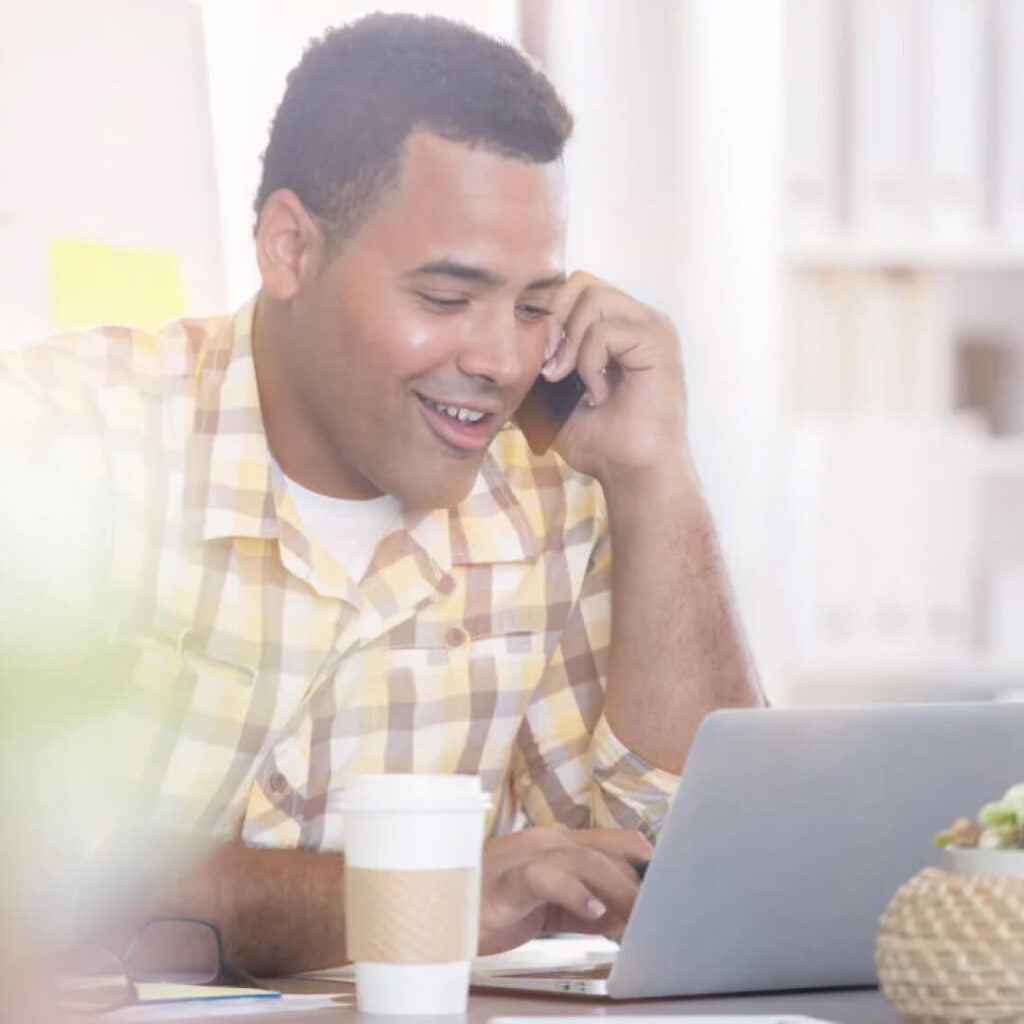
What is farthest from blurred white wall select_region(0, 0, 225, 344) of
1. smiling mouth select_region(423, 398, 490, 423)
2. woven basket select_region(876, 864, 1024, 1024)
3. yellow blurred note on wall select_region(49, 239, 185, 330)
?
woven basket select_region(876, 864, 1024, 1024)

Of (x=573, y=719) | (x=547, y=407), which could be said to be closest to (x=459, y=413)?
(x=547, y=407)

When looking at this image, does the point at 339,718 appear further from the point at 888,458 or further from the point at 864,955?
the point at 888,458

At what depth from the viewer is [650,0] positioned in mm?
2602

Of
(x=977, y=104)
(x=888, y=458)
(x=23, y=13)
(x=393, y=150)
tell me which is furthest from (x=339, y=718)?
(x=977, y=104)

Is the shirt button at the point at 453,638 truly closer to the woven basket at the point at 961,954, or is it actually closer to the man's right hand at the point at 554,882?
the man's right hand at the point at 554,882

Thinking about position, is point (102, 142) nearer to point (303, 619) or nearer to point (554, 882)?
point (303, 619)

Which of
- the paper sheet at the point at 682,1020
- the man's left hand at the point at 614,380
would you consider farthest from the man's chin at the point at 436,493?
the paper sheet at the point at 682,1020

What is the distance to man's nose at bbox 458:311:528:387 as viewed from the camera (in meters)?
1.91

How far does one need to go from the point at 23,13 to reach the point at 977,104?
1.38 meters

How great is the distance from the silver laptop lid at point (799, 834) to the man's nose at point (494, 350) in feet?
2.44

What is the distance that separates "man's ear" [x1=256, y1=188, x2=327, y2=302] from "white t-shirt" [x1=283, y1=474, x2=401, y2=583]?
19 cm

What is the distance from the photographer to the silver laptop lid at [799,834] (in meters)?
1.22

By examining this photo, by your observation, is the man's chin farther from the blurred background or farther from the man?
the blurred background

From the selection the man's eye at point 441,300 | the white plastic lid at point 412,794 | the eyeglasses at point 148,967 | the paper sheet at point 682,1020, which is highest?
the man's eye at point 441,300
